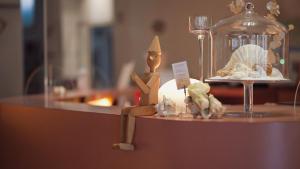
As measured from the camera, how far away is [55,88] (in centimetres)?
373

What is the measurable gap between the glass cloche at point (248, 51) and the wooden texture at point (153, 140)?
0.21 metres

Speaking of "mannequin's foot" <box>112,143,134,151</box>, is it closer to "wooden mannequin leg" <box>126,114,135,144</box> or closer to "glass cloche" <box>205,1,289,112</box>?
"wooden mannequin leg" <box>126,114,135,144</box>

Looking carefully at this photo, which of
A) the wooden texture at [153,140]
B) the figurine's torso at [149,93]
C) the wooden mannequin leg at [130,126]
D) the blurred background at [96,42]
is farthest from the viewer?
the blurred background at [96,42]

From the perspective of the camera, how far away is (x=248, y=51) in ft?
7.30

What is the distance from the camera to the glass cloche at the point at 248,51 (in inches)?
87.2

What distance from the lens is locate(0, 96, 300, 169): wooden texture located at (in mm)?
2012

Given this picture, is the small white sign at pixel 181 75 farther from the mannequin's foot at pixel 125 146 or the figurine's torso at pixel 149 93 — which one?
the mannequin's foot at pixel 125 146

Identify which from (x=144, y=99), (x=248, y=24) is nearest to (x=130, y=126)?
(x=144, y=99)

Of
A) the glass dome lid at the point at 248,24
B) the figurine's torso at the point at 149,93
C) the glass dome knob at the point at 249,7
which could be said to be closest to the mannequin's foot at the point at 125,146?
the figurine's torso at the point at 149,93

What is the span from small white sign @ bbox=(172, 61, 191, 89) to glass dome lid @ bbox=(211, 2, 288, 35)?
24 centimetres

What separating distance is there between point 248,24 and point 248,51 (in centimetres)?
13

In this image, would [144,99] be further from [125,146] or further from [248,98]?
[248,98]

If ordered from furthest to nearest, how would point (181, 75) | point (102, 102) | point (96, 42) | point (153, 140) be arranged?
point (96, 42) → point (102, 102) → point (181, 75) → point (153, 140)

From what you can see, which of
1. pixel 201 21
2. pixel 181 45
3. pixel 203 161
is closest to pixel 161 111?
pixel 203 161
